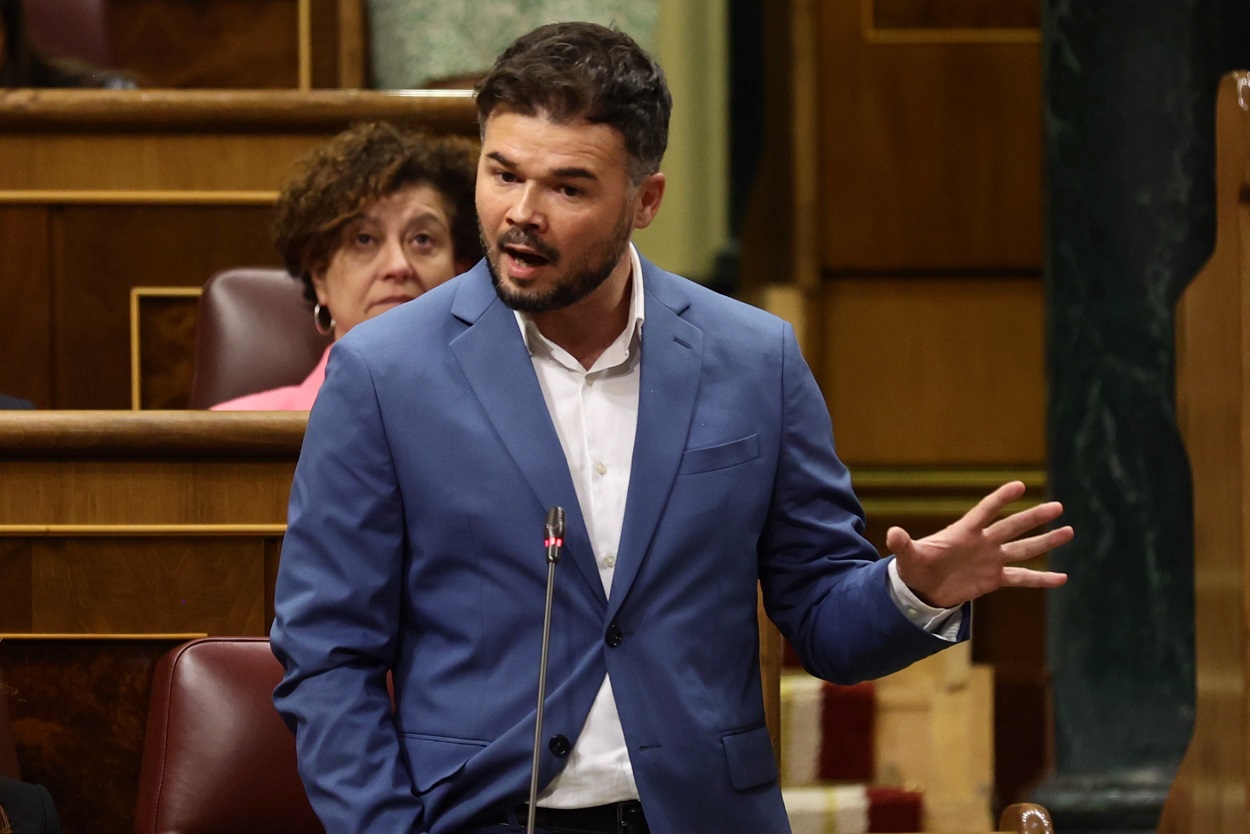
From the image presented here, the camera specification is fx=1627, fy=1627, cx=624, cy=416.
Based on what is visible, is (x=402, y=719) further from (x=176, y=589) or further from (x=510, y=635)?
(x=176, y=589)

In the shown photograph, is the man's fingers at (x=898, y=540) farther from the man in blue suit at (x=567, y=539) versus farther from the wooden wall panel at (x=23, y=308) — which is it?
the wooden wall panel at (x=23, y=308)

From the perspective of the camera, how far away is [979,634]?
120 inches

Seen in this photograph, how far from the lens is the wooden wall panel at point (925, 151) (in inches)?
128

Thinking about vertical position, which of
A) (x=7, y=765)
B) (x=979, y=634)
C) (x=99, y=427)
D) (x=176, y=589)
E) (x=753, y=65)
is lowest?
(x=979, y=634)

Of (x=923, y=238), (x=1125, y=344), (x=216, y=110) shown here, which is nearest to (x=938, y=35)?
(x=923, y=238)

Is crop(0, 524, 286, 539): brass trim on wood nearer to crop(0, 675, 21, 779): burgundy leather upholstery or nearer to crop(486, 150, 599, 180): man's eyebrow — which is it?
crop(0, 675, 21, 779): burgundy leather upholstery

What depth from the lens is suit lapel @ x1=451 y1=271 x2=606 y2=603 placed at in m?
1.23

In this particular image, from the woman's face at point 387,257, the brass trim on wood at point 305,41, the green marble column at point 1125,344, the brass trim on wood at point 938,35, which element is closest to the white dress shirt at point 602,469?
the woman's face at point 387,257

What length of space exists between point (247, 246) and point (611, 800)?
135cm

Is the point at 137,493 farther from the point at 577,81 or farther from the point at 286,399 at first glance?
the point at 577,81

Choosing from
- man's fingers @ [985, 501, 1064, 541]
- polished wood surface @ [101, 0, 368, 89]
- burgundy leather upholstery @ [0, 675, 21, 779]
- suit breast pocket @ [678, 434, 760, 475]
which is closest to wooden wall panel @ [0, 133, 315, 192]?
polished wood surface @ [101, 0, 368, 89]

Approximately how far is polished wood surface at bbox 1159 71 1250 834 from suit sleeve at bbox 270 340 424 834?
2.52ft

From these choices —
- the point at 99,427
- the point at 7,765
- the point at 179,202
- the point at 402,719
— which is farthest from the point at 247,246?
the point at 402,719

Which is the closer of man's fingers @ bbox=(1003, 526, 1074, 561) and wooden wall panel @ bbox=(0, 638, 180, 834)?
man's fingers @ bbox=(1003, 526, 1074, 561)
